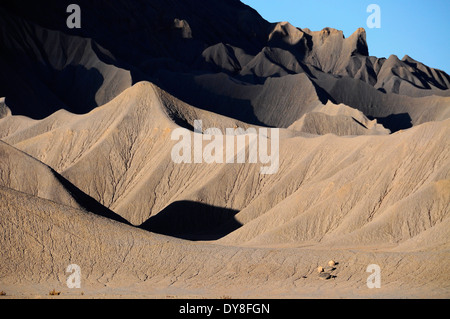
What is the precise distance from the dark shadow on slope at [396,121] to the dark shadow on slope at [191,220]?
261ft

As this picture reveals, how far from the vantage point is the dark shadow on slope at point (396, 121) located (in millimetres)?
154675

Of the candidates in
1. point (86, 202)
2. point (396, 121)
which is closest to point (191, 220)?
point (86, 202)

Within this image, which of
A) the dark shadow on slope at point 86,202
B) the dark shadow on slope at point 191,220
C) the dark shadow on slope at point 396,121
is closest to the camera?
the dark shadow on slope at point 86,202

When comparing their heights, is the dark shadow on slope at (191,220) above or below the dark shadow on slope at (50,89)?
below

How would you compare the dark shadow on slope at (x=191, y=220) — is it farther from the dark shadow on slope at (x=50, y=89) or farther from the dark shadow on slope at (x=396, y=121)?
the dark shadow on slope at (x=396, y=121)

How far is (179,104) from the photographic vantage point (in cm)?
10538

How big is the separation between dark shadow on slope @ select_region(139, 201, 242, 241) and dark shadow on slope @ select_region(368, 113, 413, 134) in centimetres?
7962

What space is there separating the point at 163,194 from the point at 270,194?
1382 centimetres

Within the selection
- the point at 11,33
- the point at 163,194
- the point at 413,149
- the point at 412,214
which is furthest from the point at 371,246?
the point at 11,33

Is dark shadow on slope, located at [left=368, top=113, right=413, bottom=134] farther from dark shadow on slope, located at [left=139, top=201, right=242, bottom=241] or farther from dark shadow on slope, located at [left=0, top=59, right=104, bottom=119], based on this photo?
dark shadow on slope, located at [left=139, top=201, right=242, bottom=241]

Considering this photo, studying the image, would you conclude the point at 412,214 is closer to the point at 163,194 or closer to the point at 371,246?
the point at 371,246

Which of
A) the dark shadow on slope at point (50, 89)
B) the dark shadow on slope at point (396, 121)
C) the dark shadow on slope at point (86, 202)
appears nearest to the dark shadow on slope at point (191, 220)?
the dark shadow on slope at point (86, 202)

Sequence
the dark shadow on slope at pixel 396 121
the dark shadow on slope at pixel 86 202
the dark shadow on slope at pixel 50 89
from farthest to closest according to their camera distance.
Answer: the dark shadow on slope at pixel 396 121, the dark shadow on slope at pixel 50 89, the dark shadow on slope at pixel 86 202

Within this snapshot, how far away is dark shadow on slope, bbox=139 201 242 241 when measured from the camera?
257 ft
